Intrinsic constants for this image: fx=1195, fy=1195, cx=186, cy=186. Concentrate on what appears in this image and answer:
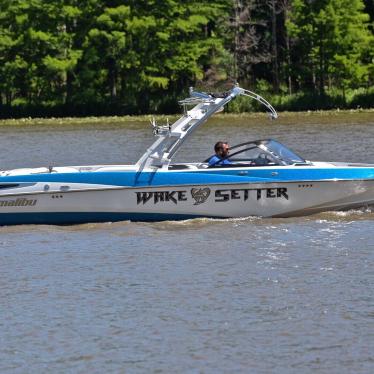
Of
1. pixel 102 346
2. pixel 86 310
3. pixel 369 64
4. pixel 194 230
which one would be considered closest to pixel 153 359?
pixel 102 346

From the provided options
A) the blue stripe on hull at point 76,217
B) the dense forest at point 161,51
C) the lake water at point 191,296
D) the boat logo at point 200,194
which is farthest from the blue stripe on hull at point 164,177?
the dense forest at point 161,51

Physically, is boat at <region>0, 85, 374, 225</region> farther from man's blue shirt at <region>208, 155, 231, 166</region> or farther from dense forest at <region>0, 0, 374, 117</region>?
dense forest at <region>0, 0, 374, 117</region>

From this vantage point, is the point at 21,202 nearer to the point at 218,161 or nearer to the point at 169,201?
the point at 169,201

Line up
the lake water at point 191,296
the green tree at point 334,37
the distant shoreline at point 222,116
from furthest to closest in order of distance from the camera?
the green tree at point 334,37, the distant shoreline at point 222,116, the lake water at point 191,296

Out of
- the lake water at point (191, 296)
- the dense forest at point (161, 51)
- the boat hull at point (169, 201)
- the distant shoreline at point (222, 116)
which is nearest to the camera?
the lake water at point (191, 296)

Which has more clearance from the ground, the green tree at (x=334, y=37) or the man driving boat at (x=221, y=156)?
the green tree at (x=334, y=37)

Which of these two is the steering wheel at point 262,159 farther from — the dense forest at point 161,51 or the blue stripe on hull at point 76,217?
the dense forest at point 161,51

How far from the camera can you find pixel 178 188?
1834 centimetres

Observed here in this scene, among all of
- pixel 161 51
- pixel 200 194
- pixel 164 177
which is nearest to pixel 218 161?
pixel 200 194

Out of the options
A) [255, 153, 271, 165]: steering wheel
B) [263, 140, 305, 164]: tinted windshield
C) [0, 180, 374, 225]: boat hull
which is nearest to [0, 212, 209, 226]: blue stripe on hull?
[0, 180, 374, 225]: boat hull

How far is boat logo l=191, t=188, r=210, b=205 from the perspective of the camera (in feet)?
60.4

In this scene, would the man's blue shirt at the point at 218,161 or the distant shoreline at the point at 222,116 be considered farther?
the distant shoreline at the point at 222,116

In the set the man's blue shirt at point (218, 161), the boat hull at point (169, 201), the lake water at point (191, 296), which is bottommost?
the lake water at point (191, 296)

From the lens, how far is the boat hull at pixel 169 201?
18.4 meters
